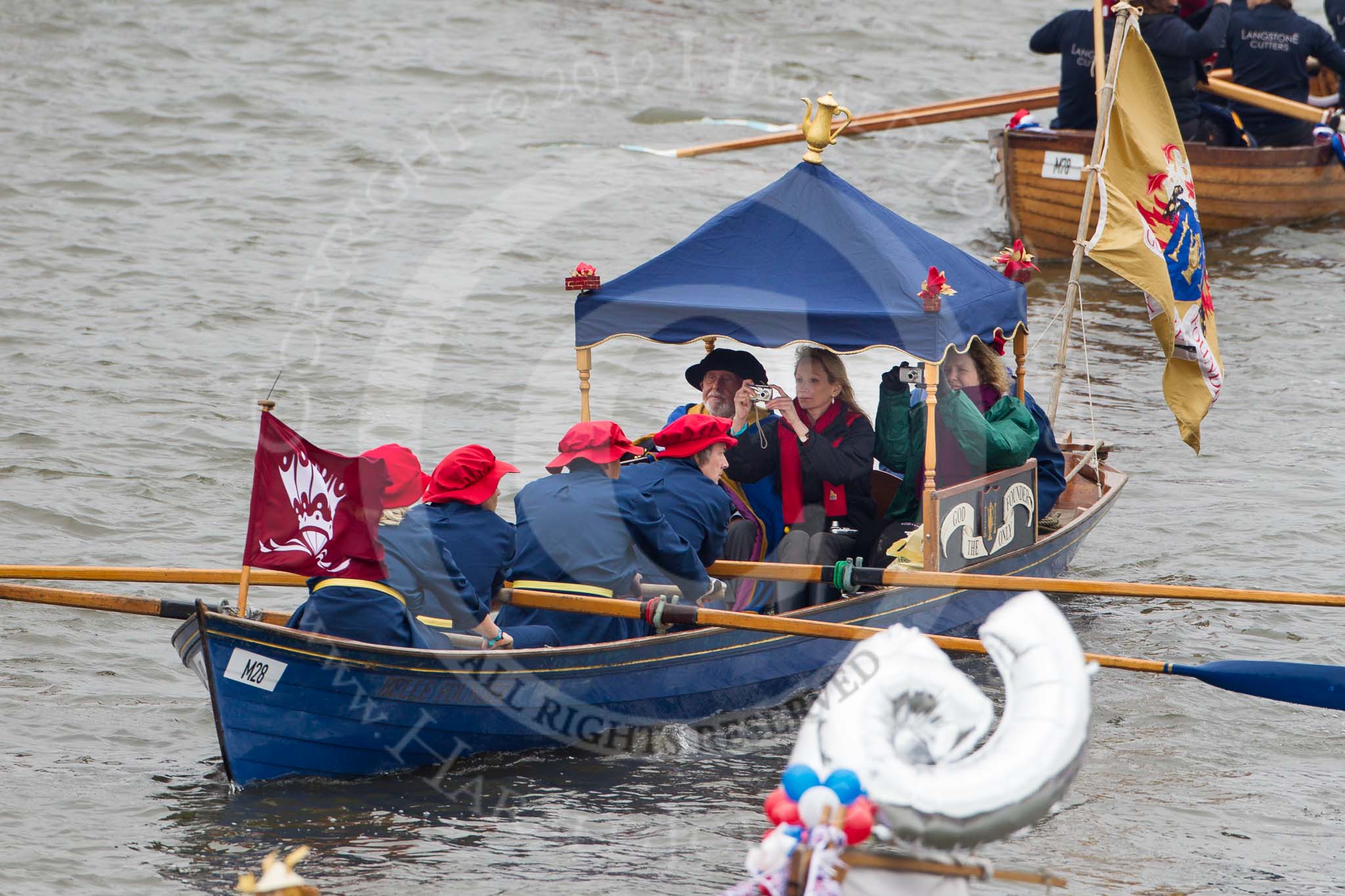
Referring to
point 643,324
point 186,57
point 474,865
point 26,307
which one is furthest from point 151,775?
point 186,57

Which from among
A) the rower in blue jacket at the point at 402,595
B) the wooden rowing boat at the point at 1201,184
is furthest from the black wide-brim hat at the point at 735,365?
the wooden rowing boat at the point at 1201,184

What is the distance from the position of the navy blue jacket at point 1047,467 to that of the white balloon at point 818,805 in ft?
17.0

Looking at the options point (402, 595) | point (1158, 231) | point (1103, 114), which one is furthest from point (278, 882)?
point (1103, 114)

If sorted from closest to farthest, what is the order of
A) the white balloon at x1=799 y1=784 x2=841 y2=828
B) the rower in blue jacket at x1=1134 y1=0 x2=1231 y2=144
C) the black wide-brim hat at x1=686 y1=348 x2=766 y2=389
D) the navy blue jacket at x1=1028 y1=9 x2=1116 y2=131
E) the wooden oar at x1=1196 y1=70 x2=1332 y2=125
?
the white balloon at x1=799 y1=784 x2=841 y2=828, the black wide-brim hat at x1=686 y1=348 x2=766 y2=389, the rower in blue jacket at x1=1134 y1=0 x2=1231 y2=144, the navy blue jacket at x1=1028 y1=9 x2=1116 y2=131, the wooden oar at x1=1196 y1=70 x2=1332 y2=125

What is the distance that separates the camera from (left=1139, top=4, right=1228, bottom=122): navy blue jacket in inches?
539

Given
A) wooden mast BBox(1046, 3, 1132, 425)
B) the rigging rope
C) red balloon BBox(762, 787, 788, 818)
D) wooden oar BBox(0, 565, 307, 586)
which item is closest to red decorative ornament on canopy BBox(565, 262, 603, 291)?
wooden oar BBox(0, 565, 307, 586)

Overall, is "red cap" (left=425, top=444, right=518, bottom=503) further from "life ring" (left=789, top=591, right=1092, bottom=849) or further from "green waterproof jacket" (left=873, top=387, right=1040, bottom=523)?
"life ring" (left=789, top=591, right=1092, bottom=849)

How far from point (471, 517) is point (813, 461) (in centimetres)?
206

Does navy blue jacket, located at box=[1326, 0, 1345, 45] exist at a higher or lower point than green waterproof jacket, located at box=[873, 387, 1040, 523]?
higher

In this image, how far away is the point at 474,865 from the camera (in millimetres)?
5918

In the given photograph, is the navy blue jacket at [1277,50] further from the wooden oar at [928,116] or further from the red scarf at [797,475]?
the red scarf at [797,475]

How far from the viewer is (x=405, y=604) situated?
6309 mm

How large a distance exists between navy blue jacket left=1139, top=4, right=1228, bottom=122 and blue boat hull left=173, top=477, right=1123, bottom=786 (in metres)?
7.98

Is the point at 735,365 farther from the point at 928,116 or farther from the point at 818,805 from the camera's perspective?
the point at 928,116
